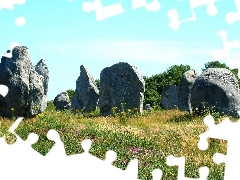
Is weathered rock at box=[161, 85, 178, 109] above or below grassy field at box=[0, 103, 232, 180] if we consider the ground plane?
above

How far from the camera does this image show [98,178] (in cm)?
636

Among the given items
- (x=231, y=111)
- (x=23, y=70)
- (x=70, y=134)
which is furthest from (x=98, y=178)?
(x=231, y=111)

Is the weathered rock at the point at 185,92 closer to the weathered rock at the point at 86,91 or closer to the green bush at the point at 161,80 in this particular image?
the weathered rock at the point at 86,91

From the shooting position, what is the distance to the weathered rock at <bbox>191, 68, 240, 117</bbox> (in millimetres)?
27859

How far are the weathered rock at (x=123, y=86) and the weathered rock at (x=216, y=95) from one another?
4175 millimetres

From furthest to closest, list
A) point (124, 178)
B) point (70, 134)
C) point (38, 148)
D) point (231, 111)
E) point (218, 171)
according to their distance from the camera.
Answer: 1. point (231, 111)
2. point (70, 134)
3. point (38, 148)
4. point (218, 171)
5. point (124, 178)

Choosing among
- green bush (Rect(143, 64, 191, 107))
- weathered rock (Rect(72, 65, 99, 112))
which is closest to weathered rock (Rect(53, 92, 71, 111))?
weathered rock (Rect(72, 65, 99, 112))

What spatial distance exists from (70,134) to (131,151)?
124 inches

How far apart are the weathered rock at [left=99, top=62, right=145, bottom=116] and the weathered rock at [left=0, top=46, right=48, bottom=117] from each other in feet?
29.4

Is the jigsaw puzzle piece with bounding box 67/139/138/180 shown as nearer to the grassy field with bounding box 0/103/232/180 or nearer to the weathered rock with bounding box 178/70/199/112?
the grassy field with bounding box 0/103/232/180

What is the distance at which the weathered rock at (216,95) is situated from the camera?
27859 millimetres

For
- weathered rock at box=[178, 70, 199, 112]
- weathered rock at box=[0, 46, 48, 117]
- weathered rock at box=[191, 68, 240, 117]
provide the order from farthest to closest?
weathered rock at box=[178, 70, 199, 112] < weathered rock at box=[191, 68, 240, 117] < weathered rock at box=[0, 46, 48, 117]

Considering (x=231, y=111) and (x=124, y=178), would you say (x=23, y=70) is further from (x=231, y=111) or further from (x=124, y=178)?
(x=124, y=178)

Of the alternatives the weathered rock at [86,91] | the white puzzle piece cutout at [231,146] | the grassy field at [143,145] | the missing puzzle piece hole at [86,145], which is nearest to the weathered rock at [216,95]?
the grassy field at [143,145]
